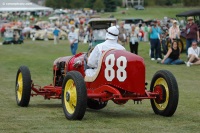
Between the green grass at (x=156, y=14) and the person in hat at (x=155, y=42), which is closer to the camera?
the person in hat at (x=155, y=42)

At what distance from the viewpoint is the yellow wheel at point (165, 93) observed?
1055cm

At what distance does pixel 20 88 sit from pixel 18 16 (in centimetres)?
10899

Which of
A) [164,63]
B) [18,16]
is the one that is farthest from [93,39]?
[18,16]

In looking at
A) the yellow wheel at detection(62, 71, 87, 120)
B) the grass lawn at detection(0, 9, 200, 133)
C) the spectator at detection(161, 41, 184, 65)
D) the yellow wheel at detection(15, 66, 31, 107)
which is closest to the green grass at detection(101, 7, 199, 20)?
the spectator at detection(161, 41, 184, 65)

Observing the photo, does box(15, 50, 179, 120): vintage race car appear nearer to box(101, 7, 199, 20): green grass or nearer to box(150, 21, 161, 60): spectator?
box(150, 21, 161, 60): spectator

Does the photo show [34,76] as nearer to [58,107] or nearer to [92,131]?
[58,107]

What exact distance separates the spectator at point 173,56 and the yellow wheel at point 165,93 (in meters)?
13.6

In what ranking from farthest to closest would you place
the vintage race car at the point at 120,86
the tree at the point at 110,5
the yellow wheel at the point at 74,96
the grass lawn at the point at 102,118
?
the tree at the point at 110,5, the vintage race car at the point at 120,86, the yellow wheel at the point at 74,96, the grass lawn at the point at 102,118

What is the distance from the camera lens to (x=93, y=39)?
31.5 metres

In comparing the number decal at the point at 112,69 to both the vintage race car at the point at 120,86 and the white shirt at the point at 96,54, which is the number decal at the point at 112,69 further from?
the white shirt at the point at 96,54

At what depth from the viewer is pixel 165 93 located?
1077cm

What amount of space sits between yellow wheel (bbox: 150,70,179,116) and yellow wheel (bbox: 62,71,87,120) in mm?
1425

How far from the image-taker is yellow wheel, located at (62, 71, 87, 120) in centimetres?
1003

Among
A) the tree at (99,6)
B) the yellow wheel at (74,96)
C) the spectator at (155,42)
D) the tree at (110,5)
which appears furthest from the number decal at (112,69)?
the tree at (110,5)
